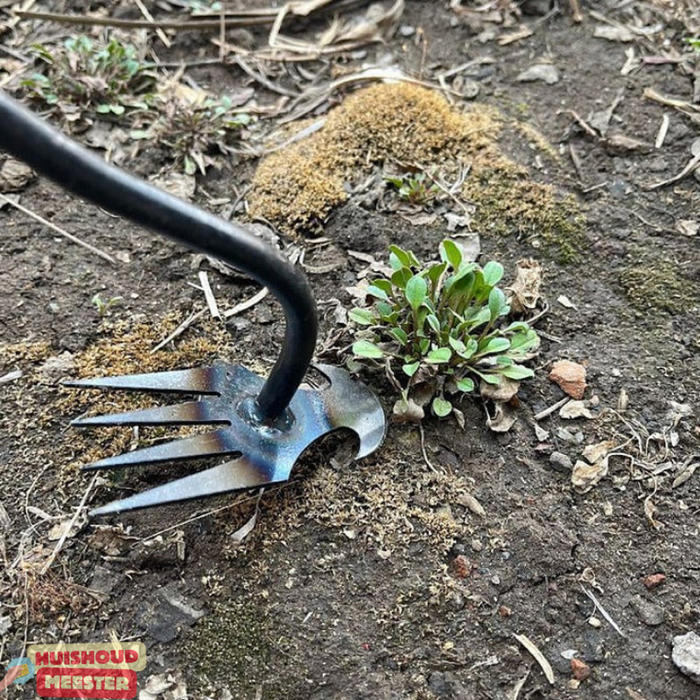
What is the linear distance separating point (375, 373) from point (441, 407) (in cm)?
20

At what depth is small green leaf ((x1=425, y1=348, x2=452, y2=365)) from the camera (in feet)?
5.65

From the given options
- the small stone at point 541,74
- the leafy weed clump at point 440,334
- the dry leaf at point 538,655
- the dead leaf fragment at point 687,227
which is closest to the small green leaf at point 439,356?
the leafy weed clump at point 440,334

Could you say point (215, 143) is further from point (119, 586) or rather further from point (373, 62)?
point (119, 586)

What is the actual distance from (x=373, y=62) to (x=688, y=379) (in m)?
1.57

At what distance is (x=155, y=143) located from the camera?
2.40m

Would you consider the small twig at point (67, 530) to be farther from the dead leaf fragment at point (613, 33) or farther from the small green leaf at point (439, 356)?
the dead leaf fragment at point (613, 33)

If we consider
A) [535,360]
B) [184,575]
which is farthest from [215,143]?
[184,575]

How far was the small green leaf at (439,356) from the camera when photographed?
1724 mm

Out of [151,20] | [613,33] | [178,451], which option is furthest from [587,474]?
[151,20]

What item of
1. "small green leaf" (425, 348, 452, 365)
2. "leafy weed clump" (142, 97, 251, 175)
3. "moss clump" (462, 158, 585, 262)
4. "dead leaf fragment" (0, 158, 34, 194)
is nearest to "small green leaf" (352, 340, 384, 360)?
"small green leaf" (425, 348, 452, 365)

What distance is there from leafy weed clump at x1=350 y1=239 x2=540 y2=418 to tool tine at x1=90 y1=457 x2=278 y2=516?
377 mm

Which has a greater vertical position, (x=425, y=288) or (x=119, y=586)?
(x=425, y=288)

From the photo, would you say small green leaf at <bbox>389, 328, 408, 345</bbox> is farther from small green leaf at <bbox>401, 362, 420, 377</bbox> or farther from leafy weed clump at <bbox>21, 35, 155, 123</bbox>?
leafy weed clump at <bbox>21, 35, 155, 123</bbox>

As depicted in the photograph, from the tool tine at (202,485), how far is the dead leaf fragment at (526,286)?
0.77m
